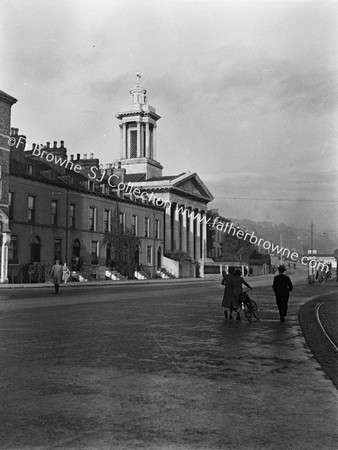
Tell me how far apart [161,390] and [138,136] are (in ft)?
281

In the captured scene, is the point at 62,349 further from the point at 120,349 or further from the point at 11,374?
the point at 11,374

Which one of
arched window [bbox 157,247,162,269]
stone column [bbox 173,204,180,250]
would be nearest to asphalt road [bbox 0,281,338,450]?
arched window [bbox 157,247,162,269]

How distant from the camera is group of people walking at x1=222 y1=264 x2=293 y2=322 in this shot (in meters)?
15.8

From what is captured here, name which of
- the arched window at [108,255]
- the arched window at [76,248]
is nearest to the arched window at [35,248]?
the arched window at [76,248]

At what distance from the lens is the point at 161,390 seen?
22.6 feet

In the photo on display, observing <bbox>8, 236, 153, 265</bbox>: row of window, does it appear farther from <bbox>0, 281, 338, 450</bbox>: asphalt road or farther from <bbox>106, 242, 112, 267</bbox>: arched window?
<bbox>0, 281, 338, 450</bbox>: asphalt road

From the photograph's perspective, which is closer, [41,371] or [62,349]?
[41,371]

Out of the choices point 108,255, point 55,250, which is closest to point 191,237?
point 108,255

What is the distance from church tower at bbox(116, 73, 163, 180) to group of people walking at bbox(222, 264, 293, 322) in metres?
73.3

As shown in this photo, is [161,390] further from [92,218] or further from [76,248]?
[92,218]

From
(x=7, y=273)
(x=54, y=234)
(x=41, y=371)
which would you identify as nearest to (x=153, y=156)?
(x=54, y=234)

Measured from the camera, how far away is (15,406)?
6.03 m

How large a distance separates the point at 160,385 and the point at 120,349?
→ 3.06m

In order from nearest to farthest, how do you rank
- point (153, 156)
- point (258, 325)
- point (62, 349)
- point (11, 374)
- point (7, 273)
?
point (11, 374), point (62, 349), point (258, 325), point (7, 273), point (153, 156)
